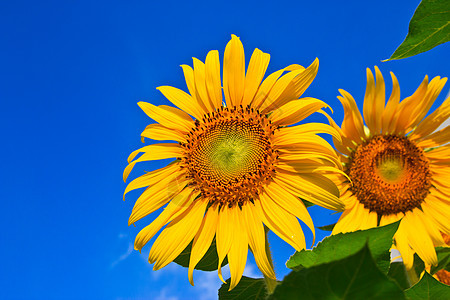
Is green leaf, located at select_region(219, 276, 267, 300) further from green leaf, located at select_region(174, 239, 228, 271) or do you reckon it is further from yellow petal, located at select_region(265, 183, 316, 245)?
yellow petal, located at select_region(265, 183, 316, 245)

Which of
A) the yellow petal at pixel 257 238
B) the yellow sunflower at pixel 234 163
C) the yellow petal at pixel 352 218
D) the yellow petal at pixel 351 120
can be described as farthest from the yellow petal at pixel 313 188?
the yellow petal at pixel 351 120

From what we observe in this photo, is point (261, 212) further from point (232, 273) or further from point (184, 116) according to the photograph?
point (184, 116)

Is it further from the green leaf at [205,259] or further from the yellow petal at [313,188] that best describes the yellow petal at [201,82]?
the green leaf at [205,259]

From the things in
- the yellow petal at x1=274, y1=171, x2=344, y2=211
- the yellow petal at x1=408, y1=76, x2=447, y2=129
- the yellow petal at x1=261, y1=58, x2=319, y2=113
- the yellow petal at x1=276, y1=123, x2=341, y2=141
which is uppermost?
the yellow petal at x1=408, y1=76, x2=447, y2=129

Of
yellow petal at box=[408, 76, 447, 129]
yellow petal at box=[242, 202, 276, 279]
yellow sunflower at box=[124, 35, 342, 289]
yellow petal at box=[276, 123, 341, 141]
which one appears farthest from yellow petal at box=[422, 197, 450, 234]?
yellow petal at box=[242, 202, 276, 279]

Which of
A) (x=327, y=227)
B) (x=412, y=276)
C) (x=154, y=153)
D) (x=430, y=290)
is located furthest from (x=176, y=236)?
A: (x=412, y=276)

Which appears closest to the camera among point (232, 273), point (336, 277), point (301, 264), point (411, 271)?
point (336, 277)

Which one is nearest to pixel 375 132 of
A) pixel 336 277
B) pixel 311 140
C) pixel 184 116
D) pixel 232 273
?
pixel 311 140

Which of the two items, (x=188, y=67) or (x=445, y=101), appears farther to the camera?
(x=445, y=101)
